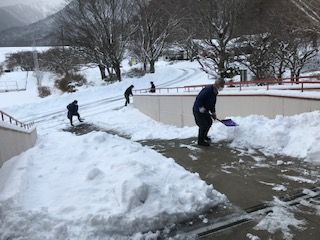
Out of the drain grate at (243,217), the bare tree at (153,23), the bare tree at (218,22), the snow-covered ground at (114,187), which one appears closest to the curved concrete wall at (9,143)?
the snow-covered ground at (114,187)

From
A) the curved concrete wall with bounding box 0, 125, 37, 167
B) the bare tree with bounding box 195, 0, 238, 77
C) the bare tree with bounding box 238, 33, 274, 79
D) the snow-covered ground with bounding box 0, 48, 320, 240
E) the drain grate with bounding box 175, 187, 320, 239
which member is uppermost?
the bare tree with bounding box 195, 0, 238, 77

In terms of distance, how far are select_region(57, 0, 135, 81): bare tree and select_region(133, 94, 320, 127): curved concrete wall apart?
16.3 m

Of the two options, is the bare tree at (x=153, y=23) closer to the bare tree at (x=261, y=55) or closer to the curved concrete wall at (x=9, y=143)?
the bare tree at (x=261, y=55)

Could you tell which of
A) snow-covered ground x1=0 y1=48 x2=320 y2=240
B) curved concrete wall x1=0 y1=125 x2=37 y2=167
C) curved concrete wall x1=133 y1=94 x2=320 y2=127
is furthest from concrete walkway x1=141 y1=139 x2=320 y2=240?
curved concrete wall x1=0 y1=125 x2=37 y2=167

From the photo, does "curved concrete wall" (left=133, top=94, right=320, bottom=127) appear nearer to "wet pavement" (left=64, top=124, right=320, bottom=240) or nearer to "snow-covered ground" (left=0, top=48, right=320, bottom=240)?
"snow-covered ground" (left=0, top=48, right=320, bottom=240)

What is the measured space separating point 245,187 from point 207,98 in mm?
2933

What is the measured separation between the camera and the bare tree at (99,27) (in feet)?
105

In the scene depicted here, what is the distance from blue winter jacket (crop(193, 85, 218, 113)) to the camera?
7031 millimetres

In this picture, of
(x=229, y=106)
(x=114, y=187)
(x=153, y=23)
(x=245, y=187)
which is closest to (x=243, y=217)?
(x=245, y=187)

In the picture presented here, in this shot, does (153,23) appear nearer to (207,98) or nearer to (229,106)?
(229,106)

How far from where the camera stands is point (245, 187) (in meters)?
4.53

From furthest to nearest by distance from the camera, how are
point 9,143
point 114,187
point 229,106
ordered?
point 229,106, point 9,143, point 114,187

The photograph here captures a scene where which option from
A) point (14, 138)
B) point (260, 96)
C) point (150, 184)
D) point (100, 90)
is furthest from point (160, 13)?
point (150, 184)

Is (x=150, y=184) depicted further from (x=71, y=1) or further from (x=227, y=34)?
(x=71, y=1)
